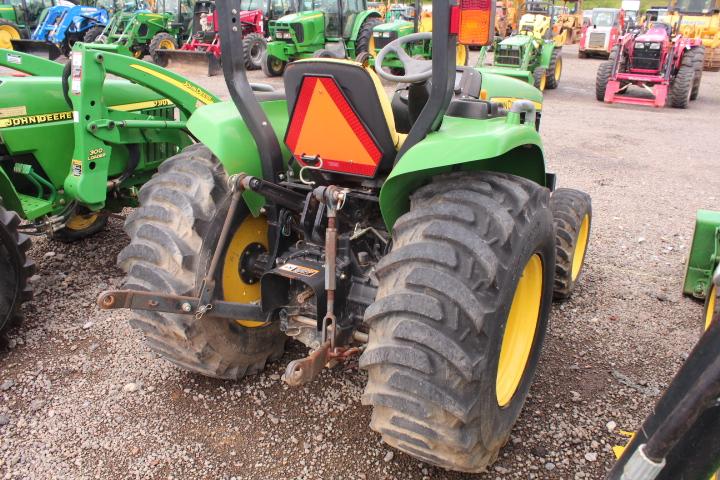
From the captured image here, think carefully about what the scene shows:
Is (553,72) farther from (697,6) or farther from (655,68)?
(697,6)

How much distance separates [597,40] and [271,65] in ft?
33.2

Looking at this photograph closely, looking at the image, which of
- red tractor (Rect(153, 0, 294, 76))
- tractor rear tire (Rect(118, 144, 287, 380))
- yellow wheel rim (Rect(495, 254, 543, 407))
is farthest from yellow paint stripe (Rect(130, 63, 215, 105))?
red tractor (Rect(153, 0, 294, 76))

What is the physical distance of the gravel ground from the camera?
2.40 m

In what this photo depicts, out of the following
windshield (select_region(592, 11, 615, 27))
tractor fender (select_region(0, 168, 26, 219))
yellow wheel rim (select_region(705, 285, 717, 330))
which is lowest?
yellow wheel rim (select_region(705, 285, 717, 330))

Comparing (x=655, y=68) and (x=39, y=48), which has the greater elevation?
(x=39, y=48)

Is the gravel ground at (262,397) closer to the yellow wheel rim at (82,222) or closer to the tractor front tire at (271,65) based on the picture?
the yellow wheel rim at (82,222)

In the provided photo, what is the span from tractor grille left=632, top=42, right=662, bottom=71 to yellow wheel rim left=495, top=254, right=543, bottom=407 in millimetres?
10426

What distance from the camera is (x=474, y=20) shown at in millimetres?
1877

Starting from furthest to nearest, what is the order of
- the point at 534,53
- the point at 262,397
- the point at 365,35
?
the point at 365,35
the point at 534,53
the point at 262,397

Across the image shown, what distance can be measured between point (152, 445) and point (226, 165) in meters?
1.23

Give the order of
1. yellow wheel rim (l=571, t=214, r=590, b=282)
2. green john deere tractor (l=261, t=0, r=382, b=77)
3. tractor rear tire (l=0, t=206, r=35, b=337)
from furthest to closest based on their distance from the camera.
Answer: green john deere tractor (l=261, t=0, r=382, b=77), yellow wheel rim (l=571, t=214, r=590, b=282), tractor rear tire (l=0, t=206, r=35, b=337)

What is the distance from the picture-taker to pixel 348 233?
2400 mm

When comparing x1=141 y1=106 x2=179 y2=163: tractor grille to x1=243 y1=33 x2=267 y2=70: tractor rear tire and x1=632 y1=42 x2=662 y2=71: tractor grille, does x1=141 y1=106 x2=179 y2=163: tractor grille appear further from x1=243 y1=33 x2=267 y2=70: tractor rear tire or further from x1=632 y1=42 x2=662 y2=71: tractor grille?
x1=243 y1=33 x2=267 y2=70: tractor rear tire

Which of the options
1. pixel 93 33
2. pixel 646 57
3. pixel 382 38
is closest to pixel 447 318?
pixel 646 57
